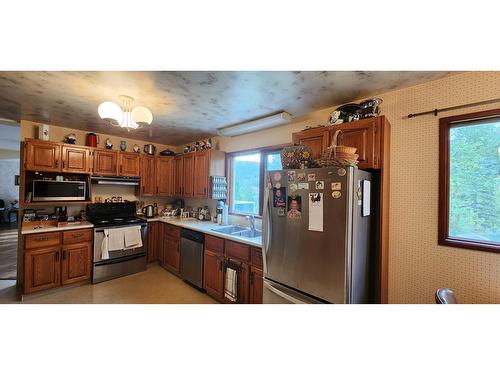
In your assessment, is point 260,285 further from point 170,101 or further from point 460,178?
point 170,101

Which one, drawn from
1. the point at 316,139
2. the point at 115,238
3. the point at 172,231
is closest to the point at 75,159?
the point at 115,238

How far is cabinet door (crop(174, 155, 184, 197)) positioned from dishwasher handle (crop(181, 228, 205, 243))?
1035 mm

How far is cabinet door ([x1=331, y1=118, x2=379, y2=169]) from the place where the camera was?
166 centimetres

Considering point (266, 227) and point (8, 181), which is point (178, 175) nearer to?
point (266, 227)

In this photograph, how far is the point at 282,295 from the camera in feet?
5.22

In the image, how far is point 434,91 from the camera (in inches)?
Result: 63.0

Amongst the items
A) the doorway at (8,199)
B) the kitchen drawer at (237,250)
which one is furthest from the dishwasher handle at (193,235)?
the doorway at (8,199)

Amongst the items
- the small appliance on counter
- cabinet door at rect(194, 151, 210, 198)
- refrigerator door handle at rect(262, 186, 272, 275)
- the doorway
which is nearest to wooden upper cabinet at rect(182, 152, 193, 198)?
cabinet door at rect(194, 151, 210, 198)

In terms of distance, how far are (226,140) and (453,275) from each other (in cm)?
305

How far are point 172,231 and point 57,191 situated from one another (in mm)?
1685

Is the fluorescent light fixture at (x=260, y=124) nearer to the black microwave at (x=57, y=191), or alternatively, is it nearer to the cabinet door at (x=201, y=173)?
the cabinet door at (x=201, y=173)

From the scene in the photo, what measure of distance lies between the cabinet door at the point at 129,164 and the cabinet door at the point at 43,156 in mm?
781

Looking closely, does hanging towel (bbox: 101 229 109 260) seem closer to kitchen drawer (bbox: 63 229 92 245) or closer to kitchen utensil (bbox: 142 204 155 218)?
kitchen drawer (bbox: 63 229 92 245)
